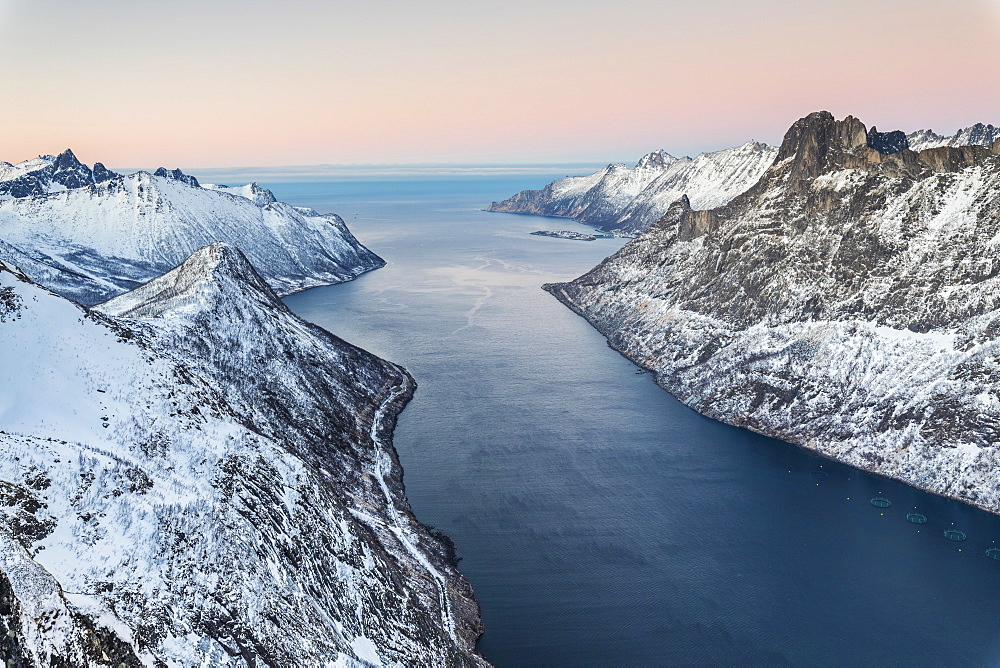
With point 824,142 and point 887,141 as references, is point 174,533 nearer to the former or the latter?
point 824,142

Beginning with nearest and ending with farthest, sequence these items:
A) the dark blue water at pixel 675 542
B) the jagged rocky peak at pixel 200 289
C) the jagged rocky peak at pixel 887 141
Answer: the dark blue water at pixel 675 542 < the jagged rocky peak at pixel 200 289 < the jagged rocky peak at pixel 887 141

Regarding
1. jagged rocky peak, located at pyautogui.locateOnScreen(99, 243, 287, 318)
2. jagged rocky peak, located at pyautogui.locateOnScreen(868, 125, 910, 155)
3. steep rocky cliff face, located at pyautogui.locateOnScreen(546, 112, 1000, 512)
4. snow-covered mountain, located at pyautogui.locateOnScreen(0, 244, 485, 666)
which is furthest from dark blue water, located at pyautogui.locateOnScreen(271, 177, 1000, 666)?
jagged rocky peak, located at pyautogui.locateOnScreen(868, 125, 910, 155)

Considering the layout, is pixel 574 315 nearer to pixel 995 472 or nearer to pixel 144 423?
pixel 995 472

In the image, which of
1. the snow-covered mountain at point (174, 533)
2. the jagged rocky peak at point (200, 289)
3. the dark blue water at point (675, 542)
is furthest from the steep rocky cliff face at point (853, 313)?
the jagged rocky peak at point (200, 289)

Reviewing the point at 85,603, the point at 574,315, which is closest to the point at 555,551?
the point at 85,603

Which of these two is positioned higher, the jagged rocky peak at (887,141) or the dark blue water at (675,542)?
the jagged rocky peak at (887,141)

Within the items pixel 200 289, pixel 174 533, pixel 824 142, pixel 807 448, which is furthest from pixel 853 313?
pixel 174 533

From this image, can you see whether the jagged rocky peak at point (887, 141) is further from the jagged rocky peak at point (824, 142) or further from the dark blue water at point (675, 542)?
the dark blue water at point (675, 542)
